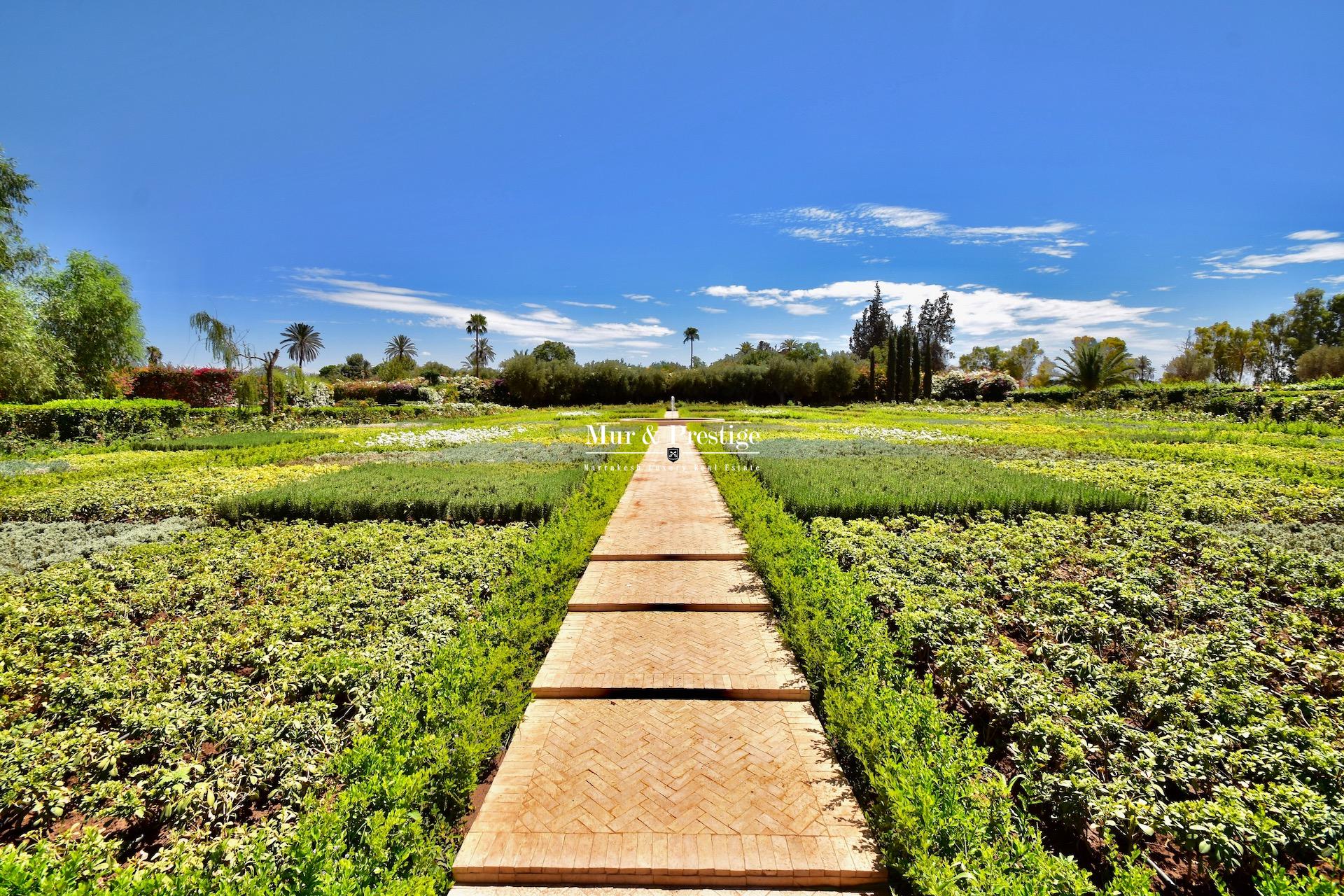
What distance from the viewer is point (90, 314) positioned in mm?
27438

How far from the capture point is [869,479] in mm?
8266

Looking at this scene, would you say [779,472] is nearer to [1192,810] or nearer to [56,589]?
[1192,810]

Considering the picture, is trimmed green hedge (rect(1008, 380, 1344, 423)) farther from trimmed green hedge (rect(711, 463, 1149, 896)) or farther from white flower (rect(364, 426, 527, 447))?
white flower (rect(364, 426, 527, 447))

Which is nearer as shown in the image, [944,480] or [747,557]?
[747,557]

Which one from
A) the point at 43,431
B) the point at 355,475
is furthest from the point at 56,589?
the point at 43,431

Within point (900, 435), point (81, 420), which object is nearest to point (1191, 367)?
point (900, 435)

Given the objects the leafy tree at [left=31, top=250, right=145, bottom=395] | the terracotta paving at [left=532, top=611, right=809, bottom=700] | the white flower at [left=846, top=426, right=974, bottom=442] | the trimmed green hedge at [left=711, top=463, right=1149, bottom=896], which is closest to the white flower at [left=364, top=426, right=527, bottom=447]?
the white flower at [left=846, top=426, right=974, bottom=442]

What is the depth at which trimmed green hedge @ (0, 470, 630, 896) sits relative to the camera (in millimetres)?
1699

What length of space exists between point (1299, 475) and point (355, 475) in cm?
1512

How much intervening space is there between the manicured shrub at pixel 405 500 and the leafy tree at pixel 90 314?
29358mm

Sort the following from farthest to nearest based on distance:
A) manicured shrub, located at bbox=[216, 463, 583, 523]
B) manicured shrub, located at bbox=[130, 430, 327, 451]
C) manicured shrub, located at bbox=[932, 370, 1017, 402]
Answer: manicured shrub, located at bbox=[932, 370, 1017, 402], manicured shrub, located at bbox=[130, 430, 327, 451], manicured shrub, located at bbox=[216, 463, 583, 523]

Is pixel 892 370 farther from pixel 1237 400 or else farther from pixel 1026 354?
pixel 1026 354

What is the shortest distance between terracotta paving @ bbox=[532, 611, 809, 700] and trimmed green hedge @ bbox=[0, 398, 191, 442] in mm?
19718

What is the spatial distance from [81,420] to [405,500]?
15.9 m
